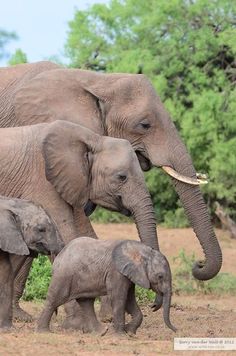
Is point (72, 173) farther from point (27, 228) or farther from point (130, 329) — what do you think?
point (130, 329)

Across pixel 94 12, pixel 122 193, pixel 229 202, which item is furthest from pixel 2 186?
pixel 94 12

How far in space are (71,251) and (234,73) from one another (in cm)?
1377

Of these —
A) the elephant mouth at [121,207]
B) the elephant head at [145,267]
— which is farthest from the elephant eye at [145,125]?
the elephant head at [145,267]

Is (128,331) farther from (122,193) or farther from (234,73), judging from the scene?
(234,73)

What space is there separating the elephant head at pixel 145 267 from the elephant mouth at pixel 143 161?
6.94 ft

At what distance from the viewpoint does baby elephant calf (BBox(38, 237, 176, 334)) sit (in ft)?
27.7

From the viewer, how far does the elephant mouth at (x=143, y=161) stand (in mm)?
10642

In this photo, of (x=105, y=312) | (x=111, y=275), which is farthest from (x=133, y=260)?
(x=105, y=312)

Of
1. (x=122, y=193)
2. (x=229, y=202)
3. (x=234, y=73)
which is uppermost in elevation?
(x=122, y=193)

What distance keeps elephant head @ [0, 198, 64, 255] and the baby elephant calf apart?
0.44 ft

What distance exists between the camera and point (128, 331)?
8.58m

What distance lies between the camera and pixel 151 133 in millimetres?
10570

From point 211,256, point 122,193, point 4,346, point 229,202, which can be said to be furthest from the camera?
point 229,202

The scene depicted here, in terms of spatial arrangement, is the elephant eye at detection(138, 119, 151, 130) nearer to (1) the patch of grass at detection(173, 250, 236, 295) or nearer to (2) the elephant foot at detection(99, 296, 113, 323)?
(2) the elephant foot at detection(99, 296, 113, 323)
